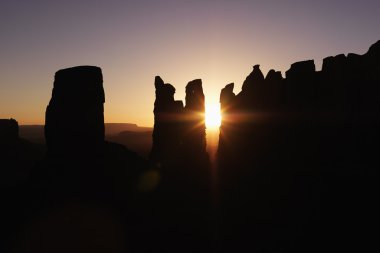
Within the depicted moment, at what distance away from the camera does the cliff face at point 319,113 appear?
43625 millimetres

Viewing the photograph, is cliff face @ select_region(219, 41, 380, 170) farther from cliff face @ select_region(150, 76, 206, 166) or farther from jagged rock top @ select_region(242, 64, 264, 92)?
cliff face @ select_region(150, 76, 206, 166)

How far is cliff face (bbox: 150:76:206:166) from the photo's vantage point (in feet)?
179

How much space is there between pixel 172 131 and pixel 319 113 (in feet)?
70.8

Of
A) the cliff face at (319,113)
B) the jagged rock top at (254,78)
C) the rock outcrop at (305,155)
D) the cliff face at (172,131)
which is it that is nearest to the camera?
the rock outcrop at (305,155)

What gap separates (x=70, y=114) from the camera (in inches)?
1345

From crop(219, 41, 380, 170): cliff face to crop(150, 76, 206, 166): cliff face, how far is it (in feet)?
27.5

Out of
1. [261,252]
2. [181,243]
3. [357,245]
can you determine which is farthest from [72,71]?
[357,245]

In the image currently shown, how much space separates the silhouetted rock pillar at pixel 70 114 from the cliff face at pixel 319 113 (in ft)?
88.6

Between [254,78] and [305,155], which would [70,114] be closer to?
[305,155]

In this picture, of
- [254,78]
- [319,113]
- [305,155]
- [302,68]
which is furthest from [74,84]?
[254,78]

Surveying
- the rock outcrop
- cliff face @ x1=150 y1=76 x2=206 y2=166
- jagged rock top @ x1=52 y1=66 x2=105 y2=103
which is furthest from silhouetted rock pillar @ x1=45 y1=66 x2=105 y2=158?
cliff face @ x1=150 y1=76 x2=206 y2=166

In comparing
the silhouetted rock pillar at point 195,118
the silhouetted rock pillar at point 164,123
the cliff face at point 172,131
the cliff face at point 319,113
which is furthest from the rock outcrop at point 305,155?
the silhouetted rock pillar at point 164,123

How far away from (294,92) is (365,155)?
13.0m

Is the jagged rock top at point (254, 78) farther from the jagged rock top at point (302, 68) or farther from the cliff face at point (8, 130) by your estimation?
the cliff face at point (8, 130)
